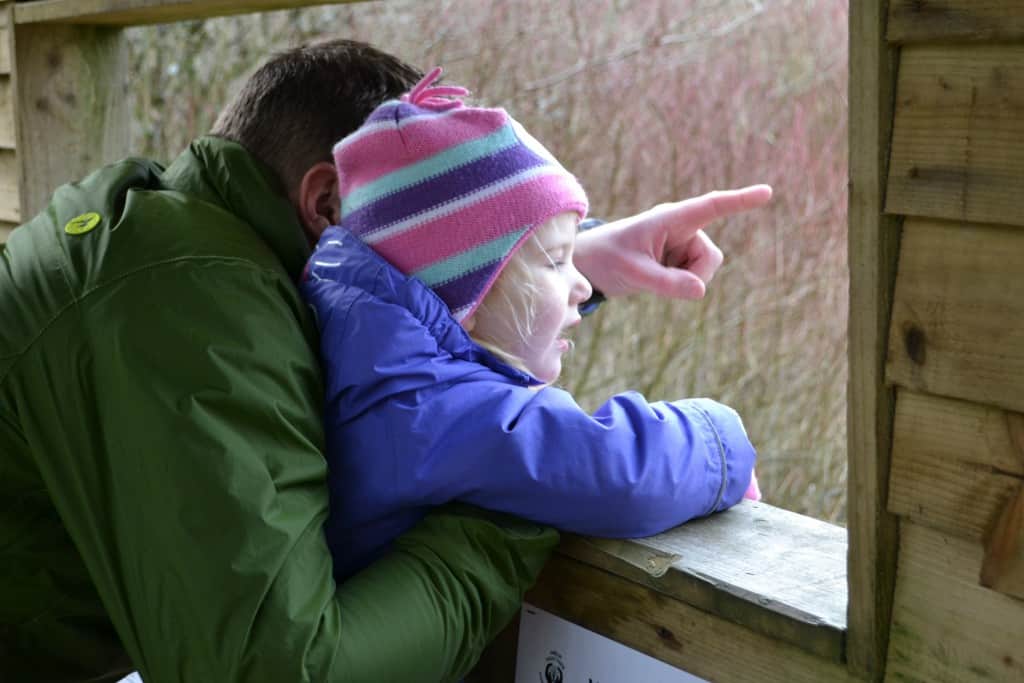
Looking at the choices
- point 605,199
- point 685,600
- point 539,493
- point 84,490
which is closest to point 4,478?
point 84,490

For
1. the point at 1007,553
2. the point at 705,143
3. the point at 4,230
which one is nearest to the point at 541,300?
the point at 1007,553

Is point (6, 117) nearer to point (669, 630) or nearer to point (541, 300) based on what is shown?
point (541, 300)

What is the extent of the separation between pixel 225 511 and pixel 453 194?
19.5 inches

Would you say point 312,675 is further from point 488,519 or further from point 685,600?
point 685,600

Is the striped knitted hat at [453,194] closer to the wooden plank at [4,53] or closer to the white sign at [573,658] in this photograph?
the white sign at [573,658]

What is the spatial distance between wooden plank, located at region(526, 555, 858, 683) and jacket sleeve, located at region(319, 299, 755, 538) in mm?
90

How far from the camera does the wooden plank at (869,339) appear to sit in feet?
3.51

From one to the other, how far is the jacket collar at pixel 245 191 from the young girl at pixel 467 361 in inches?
2.9

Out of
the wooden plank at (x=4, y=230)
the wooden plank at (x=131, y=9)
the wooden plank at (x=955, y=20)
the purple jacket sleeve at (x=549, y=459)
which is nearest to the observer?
the wooden plank at (x=955, y=20)

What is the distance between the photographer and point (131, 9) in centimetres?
245

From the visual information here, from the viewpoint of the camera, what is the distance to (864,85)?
1.08 m

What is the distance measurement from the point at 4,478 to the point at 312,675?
21.4 inches

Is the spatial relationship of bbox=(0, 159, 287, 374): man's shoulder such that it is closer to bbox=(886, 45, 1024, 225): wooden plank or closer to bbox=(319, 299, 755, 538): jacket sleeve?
bbox=(319, 299, 755, 538): jacket sleeve

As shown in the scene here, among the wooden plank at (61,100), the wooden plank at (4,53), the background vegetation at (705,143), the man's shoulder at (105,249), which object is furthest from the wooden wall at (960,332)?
the background vegetation at (705,143)
